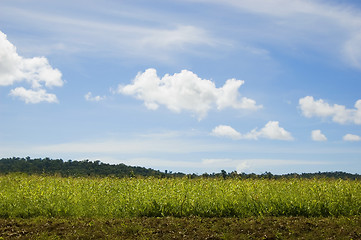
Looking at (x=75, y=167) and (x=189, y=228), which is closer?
(x=189, y=228)

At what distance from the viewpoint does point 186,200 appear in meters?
12.6

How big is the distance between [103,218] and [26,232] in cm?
231

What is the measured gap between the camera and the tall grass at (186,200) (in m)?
12.2

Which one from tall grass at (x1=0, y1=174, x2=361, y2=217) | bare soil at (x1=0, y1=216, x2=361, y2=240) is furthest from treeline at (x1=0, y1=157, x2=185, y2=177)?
bare soil at (x1=0, y1=216, x2=361, y2=240)

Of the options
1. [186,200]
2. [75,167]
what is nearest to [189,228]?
[186,200]

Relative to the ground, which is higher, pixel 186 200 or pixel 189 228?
pixel 186 200

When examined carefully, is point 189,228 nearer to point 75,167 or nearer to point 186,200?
point 186,200

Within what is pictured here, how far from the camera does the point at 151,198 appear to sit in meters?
12.9

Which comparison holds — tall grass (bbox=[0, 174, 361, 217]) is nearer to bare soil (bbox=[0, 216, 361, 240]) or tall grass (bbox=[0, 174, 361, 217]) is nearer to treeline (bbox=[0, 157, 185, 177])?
bare soil (bbox=[0, 216, 361, 240])

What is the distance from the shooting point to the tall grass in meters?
12.2

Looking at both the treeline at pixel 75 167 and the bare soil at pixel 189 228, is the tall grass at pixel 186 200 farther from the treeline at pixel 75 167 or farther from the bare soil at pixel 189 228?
the treeline at pixel 75 167

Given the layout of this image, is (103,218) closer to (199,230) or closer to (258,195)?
(199,230)

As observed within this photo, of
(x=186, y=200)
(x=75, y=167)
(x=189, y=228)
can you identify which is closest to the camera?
(x=189, y=228)

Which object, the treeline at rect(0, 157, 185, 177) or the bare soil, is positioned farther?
the treeline at rect(0, 157, 185, 177)
